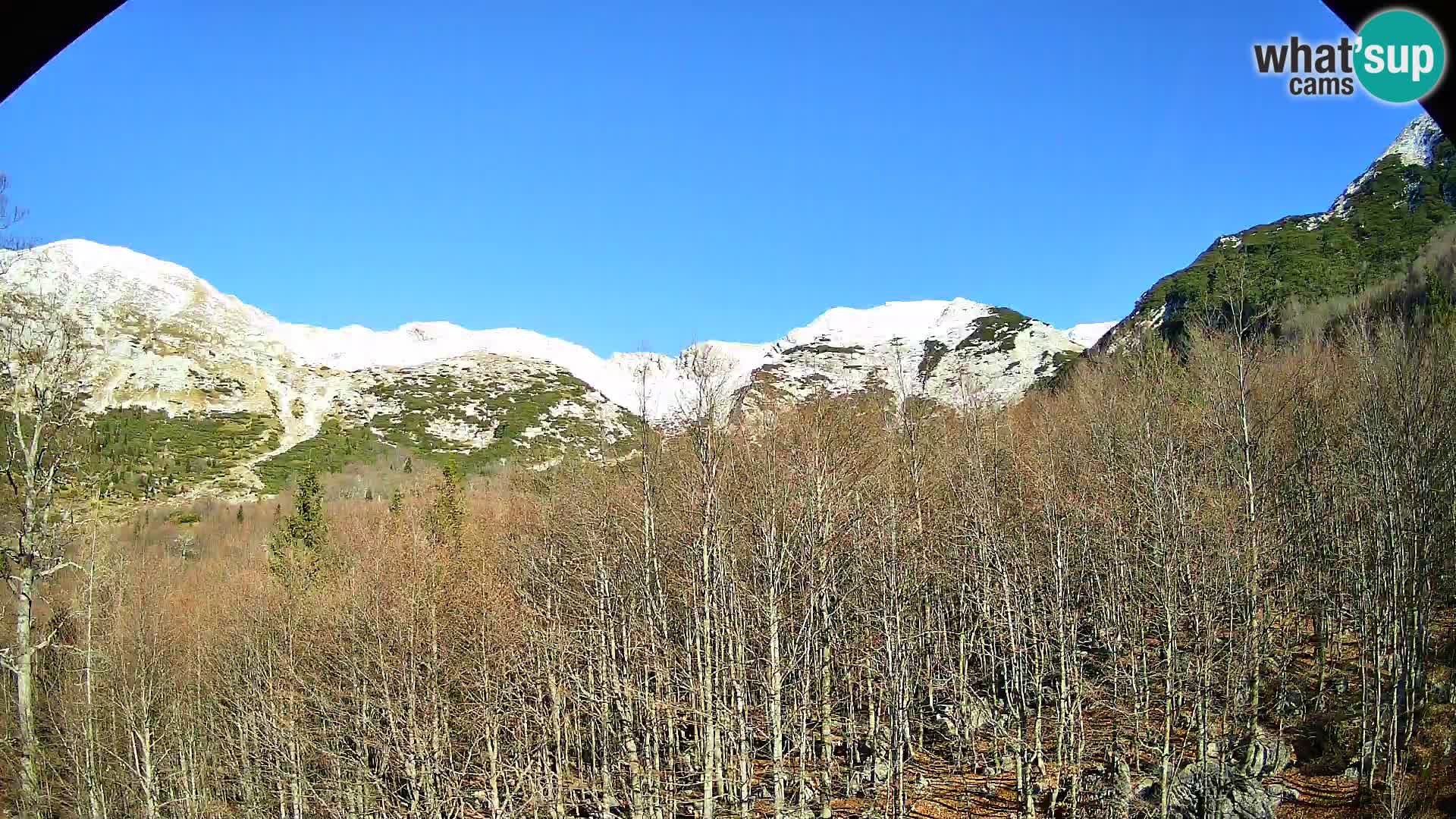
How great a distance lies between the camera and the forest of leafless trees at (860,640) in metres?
20.1

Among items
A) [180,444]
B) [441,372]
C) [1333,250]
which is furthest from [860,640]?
[441,372]

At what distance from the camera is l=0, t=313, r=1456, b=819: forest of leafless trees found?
2014 centimetres

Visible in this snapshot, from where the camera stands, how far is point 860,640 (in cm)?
2661

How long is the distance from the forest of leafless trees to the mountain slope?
3518cm

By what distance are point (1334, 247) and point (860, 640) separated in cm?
7827

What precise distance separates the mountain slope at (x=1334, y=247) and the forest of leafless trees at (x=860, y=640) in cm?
3518

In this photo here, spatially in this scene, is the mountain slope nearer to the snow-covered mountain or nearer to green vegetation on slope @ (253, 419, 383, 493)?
the snow-covered mountain

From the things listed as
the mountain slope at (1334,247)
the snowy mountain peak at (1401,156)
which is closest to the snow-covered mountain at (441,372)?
the mountain slope at (1334,247)

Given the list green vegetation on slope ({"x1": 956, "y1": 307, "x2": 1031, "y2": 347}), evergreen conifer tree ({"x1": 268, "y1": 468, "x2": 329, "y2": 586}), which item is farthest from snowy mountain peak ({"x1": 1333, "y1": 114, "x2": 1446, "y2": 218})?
evergreen conifer tree ({"x1": 268, "y1": 468, "x2": 329, "y2": 586})

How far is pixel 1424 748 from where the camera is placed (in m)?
20.2

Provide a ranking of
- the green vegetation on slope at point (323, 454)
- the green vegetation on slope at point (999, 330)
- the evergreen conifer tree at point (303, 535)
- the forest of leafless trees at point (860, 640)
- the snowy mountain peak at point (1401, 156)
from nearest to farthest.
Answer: the forest of leafless trees at point (860, 640)
the evergreen conifer tree at point (303, 535)
the snowy mountain peak at point (1401, 156)
the green vegetation on slope at point (323, 454)
the green vegetation on slope at point (999, 330)

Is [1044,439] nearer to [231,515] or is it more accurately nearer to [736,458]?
[736,458]

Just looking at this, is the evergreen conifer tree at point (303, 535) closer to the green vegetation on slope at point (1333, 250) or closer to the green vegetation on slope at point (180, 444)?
the green vegetation on slope at point (180, 444)

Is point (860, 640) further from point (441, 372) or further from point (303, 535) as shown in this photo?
point (441, 372)
